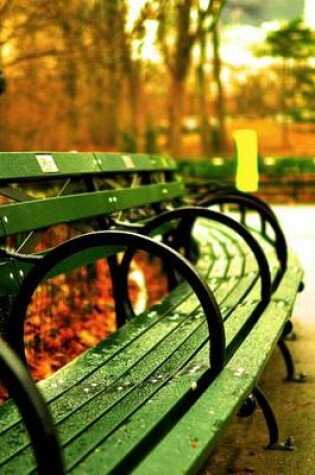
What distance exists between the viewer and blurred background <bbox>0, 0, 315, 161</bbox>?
8.27m

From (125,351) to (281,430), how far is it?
87 centimetres

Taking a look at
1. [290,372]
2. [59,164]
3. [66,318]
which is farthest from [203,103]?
[59,164]

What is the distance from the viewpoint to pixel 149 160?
16.6 feet

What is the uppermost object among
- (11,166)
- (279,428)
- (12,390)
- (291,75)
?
(291,75)

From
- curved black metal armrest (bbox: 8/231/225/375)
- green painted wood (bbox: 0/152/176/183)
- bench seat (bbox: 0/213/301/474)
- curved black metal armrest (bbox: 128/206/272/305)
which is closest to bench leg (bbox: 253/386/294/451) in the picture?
bench seat (bbox: 0/213/301/474)

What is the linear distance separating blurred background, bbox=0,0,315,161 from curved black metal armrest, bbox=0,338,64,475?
2.89 meters

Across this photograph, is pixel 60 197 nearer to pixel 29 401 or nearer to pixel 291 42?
pixel 29 401

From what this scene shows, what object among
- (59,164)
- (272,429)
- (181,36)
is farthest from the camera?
(181,36)

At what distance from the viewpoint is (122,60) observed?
1573cm

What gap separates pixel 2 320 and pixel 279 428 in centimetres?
115

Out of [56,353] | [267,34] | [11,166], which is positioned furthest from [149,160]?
[267,34]

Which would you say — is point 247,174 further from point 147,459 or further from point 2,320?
point 147,459

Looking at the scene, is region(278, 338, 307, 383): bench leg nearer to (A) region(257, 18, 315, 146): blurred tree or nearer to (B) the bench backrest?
(B) the bench backrest

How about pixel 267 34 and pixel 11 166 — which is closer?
pixel 11 166
